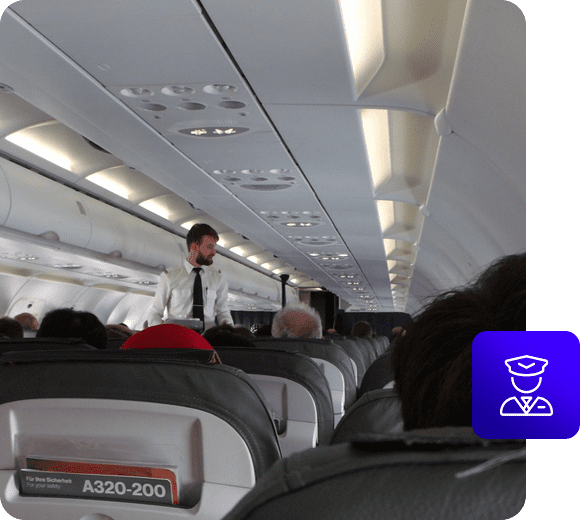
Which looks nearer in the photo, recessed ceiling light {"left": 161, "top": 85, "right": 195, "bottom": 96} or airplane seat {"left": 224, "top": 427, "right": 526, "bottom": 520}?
airplane seat {"left": 224, "top": 427, "right": 526, "bottom": 520}

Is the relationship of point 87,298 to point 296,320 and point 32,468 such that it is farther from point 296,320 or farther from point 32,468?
point 32,468

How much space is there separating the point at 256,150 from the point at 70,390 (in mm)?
3918

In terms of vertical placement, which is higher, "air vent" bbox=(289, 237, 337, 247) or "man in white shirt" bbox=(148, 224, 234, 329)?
"air vent" bbox=(289, 237, 337, 247)

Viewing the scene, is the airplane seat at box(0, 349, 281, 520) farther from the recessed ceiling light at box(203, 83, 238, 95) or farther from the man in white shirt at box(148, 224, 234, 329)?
the recessed ceiling light at box(203, 83, 238, 95)

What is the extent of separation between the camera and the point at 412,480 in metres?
0.44

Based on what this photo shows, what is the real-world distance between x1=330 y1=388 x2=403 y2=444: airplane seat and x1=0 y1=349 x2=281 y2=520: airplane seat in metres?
0.19

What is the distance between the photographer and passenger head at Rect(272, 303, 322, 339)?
13.5ft

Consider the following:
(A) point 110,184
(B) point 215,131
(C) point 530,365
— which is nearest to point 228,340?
(C) point 530,365

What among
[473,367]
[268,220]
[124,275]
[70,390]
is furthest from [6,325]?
[268,220]

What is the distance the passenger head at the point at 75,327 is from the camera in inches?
102

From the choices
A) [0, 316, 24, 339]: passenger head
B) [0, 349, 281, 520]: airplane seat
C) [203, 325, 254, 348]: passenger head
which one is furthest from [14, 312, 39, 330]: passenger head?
[0, 349, 281, 520]: airplane seat

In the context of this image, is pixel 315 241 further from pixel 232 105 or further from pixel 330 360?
pixel 330 360

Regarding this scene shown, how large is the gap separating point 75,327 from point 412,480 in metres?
2.43

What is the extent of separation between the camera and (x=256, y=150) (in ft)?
16.5
